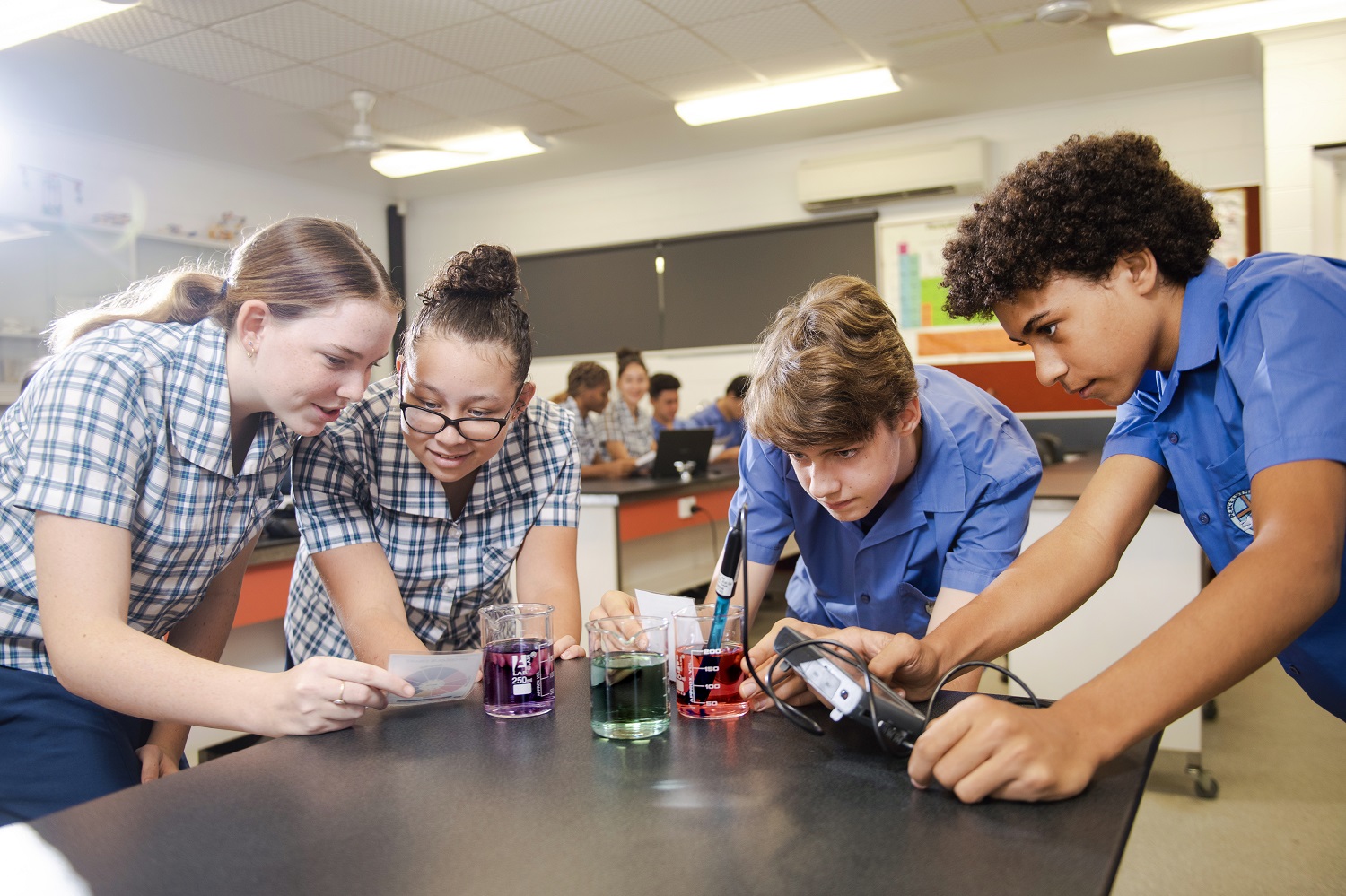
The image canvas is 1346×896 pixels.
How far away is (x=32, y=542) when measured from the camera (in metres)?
1.16

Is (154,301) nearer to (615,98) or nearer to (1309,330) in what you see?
(1309,330)

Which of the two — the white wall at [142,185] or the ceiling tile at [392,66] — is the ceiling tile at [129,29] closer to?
the ceiling tile at [392,66]

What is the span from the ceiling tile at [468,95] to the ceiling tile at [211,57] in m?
0.74

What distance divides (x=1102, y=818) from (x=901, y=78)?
5113mm

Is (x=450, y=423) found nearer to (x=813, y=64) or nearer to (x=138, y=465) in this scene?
(x=138, y=465)

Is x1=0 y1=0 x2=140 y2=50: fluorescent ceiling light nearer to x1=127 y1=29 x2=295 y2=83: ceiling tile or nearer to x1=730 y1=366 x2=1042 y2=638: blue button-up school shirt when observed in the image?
x1=127 y1=29 x2=295 y2=83: ceiling tile

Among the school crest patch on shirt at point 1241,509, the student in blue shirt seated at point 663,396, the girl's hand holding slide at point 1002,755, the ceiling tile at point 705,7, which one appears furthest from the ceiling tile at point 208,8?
the girl's hand holding slide at point 1002,755

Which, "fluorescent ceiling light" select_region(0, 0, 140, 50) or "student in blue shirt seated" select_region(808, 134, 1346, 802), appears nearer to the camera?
"student in blue shirt seated" select_region(808, 134, 1346, 802)

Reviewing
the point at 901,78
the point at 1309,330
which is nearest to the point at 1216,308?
the point at 1309,330

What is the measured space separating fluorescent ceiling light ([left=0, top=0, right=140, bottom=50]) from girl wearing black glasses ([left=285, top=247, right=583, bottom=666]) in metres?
3.21

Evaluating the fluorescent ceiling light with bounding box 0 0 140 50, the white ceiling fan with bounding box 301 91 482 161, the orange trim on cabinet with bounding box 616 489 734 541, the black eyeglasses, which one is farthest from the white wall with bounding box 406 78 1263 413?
the black eyeglasses

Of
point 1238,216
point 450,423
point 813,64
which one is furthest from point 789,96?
point 450,423

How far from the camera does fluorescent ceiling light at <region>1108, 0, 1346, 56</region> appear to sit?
4.23m

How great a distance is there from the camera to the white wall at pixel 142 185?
543 centimetres
